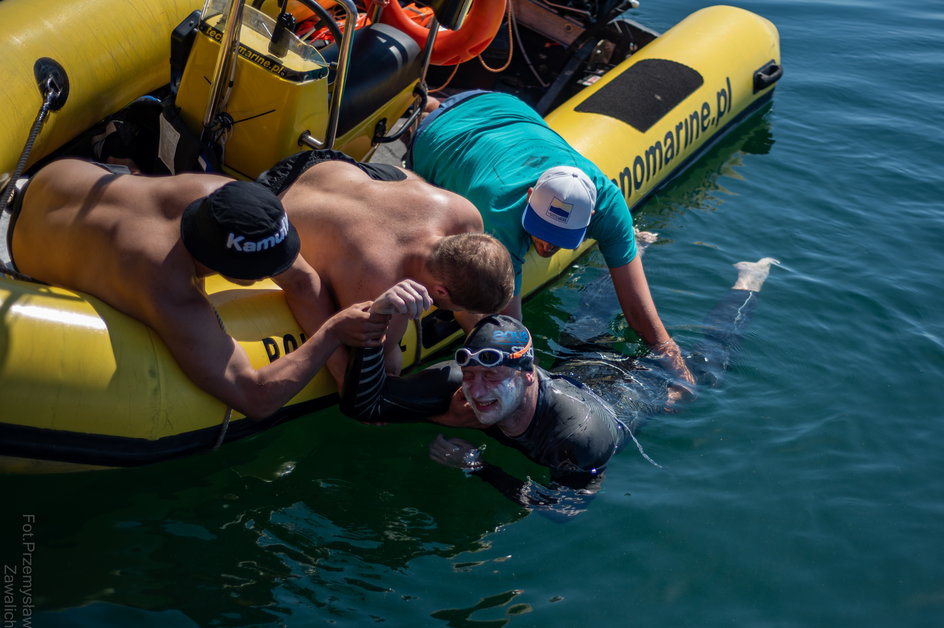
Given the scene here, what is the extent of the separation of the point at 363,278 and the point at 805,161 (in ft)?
16.3

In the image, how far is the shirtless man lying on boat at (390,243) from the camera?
12.5ft

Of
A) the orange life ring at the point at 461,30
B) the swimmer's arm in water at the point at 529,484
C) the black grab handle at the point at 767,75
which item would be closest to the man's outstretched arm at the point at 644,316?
the swimmer's arm in water at the point at 529,484

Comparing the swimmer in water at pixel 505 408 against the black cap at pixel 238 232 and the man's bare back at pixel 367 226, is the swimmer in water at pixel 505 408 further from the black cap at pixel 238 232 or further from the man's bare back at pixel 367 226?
the black cap at pixel 238 232

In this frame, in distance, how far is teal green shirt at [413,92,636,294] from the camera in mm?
4684

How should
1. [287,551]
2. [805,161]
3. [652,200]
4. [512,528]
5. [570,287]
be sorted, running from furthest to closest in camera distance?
[805,161], [652,200], [570,287], [512,528], [287,551]

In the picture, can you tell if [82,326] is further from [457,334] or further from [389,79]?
[389,79]

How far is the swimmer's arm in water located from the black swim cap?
1.71ft

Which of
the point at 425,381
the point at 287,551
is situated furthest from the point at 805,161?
the point at 287,551

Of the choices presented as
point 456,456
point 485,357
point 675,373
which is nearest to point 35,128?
point 485,357

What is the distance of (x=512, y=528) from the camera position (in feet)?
13.5

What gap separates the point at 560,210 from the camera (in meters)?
4.40

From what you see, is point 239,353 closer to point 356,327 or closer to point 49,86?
point 356,327

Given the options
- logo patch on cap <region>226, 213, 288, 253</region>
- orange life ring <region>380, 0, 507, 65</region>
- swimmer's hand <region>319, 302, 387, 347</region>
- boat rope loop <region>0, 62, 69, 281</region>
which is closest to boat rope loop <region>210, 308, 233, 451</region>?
swimmer's hand <region>319, 302, 387, 347</region>

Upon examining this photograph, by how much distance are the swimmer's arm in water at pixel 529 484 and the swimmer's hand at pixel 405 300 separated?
84cm
